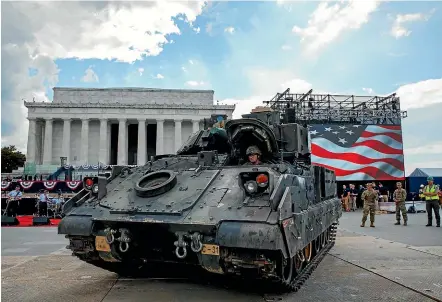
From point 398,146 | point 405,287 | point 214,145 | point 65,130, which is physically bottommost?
point 405,287

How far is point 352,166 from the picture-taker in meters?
31.1

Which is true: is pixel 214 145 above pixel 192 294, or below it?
above

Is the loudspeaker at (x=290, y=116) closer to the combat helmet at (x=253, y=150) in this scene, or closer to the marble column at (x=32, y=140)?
the combat helmet at (x=253, y=150)

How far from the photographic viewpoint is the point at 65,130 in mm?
52969

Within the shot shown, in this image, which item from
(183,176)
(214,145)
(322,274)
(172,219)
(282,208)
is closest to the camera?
(282,208)

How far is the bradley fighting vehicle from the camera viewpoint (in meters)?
5.11

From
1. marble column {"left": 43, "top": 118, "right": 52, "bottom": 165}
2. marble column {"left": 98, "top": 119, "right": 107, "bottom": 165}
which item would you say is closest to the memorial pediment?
marble column {"left": 98, "top": 119, "right": 107, "bottom": 165}

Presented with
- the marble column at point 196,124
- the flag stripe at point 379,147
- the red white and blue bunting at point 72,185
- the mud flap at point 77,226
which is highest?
the marble column at point 196,124

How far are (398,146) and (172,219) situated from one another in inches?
1157

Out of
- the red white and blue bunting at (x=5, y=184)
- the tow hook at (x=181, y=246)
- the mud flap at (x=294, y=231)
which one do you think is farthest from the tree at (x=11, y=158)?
the mud flap at (x=294, y=231)

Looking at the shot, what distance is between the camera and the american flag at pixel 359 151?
102 feet

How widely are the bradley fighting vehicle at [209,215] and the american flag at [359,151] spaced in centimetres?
2375

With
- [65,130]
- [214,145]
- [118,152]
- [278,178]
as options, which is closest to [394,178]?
[214,145]

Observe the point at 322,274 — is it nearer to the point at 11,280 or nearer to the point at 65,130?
the point at 11,280
